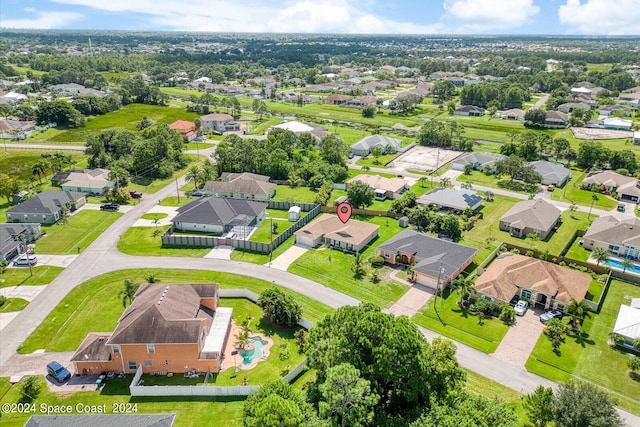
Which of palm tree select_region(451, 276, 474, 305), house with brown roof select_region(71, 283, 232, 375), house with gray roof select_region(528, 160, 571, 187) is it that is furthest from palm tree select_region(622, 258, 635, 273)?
house with brown roof select_region(71, 283, 232, 375)

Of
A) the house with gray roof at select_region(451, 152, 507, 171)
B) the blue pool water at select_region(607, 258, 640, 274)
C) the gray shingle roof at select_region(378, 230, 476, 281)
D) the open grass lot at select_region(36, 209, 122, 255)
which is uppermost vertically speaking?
the house with gray roof at select_region(451, 152, 507, 171)

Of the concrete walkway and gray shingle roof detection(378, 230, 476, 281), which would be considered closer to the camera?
gray shingle roof detection(378, 230, 476, 281)

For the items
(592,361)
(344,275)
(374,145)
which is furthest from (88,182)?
(592,361)

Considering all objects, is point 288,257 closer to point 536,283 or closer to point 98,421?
point 536,283

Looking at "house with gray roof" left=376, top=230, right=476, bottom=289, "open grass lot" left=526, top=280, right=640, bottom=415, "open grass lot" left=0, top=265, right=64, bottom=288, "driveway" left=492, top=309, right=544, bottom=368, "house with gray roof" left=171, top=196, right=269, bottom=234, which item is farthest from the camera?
"house with gray roof" left=171, top=196, right=269, bottom=234

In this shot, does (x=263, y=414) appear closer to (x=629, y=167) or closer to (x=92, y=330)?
(x=92, y=330)

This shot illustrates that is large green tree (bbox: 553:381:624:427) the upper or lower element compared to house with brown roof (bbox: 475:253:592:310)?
upper

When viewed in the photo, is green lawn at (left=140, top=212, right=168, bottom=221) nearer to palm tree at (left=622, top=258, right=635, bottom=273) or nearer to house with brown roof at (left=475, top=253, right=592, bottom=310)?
house with brown roof at (left=475, top=253, right=592, bottom=310)

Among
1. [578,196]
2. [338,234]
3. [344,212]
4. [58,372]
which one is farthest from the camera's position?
[578,196]
